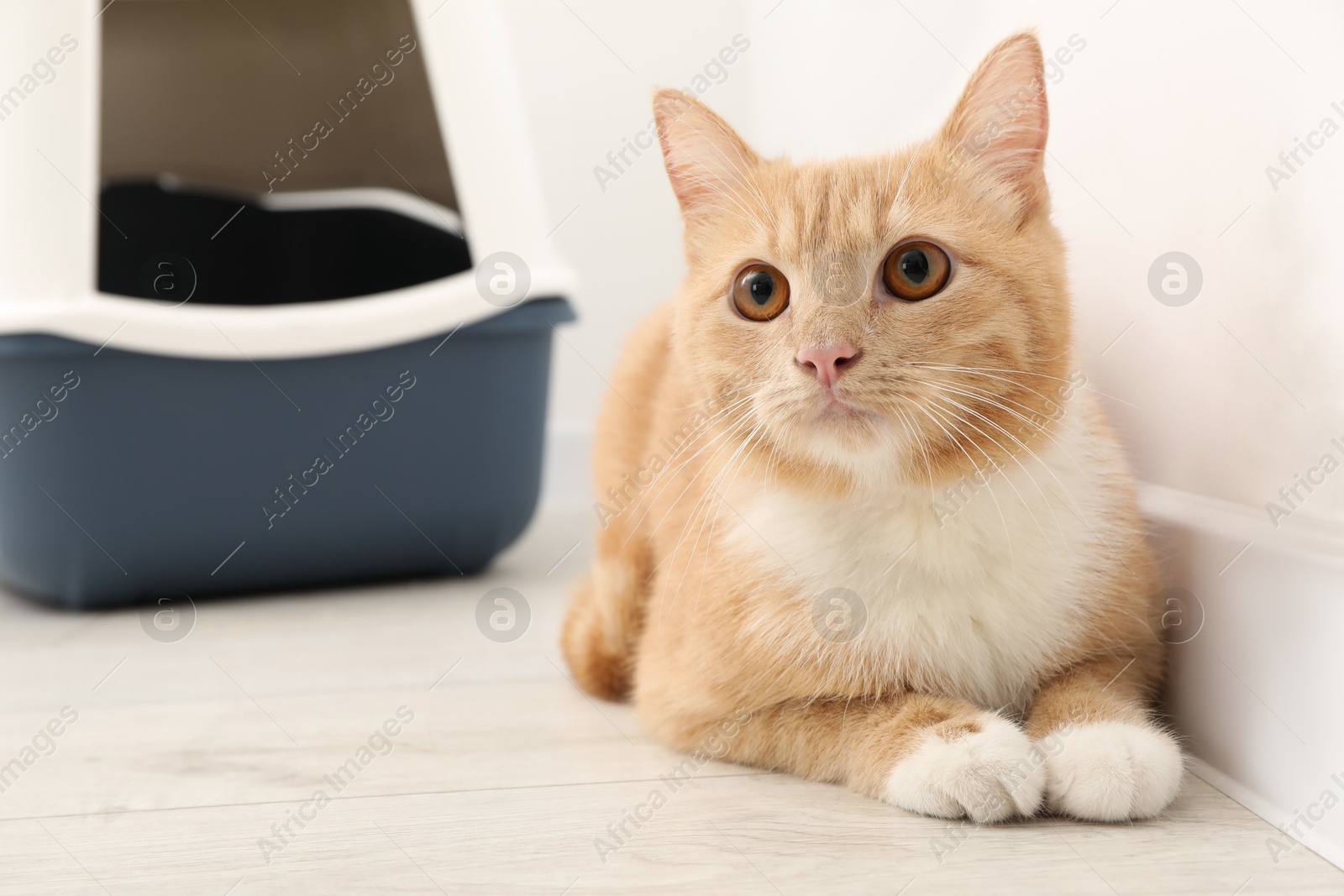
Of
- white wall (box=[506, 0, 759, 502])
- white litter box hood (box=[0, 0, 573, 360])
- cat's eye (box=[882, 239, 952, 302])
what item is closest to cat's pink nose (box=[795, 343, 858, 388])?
cat's eye (box=[882, 239, 952, 302])

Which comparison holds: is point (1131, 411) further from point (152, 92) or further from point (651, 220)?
point (152, 92)

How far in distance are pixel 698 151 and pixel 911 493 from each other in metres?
0.52

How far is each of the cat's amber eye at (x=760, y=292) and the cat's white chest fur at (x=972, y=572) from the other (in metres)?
0.22

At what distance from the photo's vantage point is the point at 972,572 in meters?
1.22

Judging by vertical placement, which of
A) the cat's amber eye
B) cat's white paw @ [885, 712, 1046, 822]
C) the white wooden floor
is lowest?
the white wooden floor

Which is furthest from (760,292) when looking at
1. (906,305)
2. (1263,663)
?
(1263,663)

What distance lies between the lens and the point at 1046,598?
124 cm

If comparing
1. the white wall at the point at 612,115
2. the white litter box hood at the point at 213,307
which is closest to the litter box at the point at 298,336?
the white litter box hood at the point at 213,307

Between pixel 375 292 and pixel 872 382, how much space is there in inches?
72.7

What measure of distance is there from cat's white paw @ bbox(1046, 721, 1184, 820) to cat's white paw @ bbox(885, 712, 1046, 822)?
2cm

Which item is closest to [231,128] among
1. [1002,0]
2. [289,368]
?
[289,368]

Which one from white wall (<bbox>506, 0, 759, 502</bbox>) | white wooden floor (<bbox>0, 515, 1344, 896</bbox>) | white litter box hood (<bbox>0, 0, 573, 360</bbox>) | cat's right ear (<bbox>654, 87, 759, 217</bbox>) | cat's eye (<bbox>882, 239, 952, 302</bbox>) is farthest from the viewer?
white wall (<bbox>506, 0, 759, 502</bbox>)

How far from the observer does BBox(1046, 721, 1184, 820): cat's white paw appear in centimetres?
107

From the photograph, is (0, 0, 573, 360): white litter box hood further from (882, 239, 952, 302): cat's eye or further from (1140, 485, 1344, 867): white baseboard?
(1140, 485, 1344, 867): white baseboard
